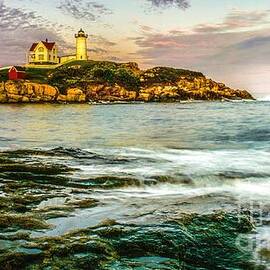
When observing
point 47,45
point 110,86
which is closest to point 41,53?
point 47,45

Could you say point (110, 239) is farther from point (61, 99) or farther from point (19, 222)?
point (61, 99)

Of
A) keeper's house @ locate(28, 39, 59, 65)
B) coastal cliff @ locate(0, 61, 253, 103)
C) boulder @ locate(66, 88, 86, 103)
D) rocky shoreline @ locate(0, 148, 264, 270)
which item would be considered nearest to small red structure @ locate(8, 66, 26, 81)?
coastal cliff @ locate(0, 61, 253, 103)

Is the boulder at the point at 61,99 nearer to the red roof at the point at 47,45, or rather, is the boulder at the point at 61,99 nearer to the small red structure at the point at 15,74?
the small red structure at the point at 15,74

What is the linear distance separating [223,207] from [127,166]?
487cm

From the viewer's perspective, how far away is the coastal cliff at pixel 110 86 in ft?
296

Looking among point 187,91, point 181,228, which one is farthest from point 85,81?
point 181,228

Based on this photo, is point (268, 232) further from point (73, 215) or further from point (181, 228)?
point (73, 215)

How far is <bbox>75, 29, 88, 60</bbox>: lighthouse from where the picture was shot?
451ft

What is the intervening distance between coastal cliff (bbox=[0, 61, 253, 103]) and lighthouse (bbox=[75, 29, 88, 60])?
17.8 ft

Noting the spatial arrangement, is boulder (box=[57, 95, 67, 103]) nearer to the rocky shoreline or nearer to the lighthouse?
the lighthouse

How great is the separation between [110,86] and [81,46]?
34921 mm

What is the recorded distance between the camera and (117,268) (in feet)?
16.2

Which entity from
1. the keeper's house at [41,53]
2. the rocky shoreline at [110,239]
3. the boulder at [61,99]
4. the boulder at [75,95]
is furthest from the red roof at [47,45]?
the rocky shoreline at [110,239]

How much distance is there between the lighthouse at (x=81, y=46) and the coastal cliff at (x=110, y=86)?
213 inches
